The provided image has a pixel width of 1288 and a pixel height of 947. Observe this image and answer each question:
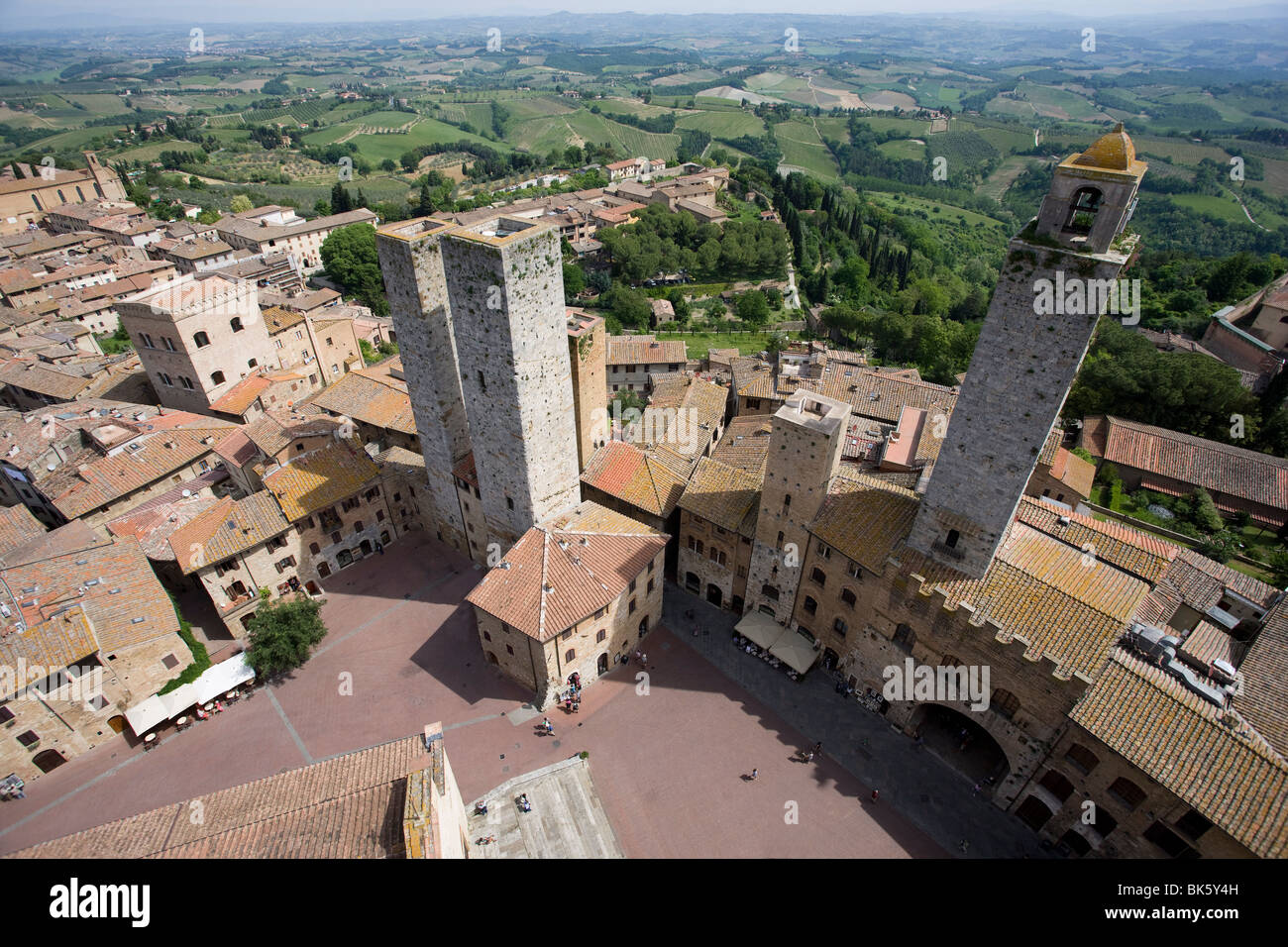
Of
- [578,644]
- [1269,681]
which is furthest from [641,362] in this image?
[1269,681]

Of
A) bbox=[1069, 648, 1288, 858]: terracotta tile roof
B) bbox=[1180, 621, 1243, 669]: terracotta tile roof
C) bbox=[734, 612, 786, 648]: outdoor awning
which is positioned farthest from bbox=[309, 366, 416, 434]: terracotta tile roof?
bbox=[1180, 621, 1243, 669]: terracotta tile roof

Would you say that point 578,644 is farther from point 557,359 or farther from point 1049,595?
point 1049,595

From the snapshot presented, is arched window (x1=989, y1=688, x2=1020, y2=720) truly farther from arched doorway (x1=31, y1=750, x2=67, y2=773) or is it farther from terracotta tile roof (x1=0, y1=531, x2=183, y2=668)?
arched doorway (x1=31, y1=750, x2=67, y2=773)

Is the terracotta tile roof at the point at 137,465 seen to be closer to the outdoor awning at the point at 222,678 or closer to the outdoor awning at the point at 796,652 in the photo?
the outdoor awning at the point at 222,678

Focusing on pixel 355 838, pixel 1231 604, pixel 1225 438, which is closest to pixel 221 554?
pixel 355 838

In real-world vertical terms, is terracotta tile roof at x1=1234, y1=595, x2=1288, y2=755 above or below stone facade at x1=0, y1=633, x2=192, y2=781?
above

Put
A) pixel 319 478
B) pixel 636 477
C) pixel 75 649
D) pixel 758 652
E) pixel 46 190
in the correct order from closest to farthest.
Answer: pixel 75 649 < pixel 758 652 < pixel 319 478 < pixel 636 477 < pixel 46 190
